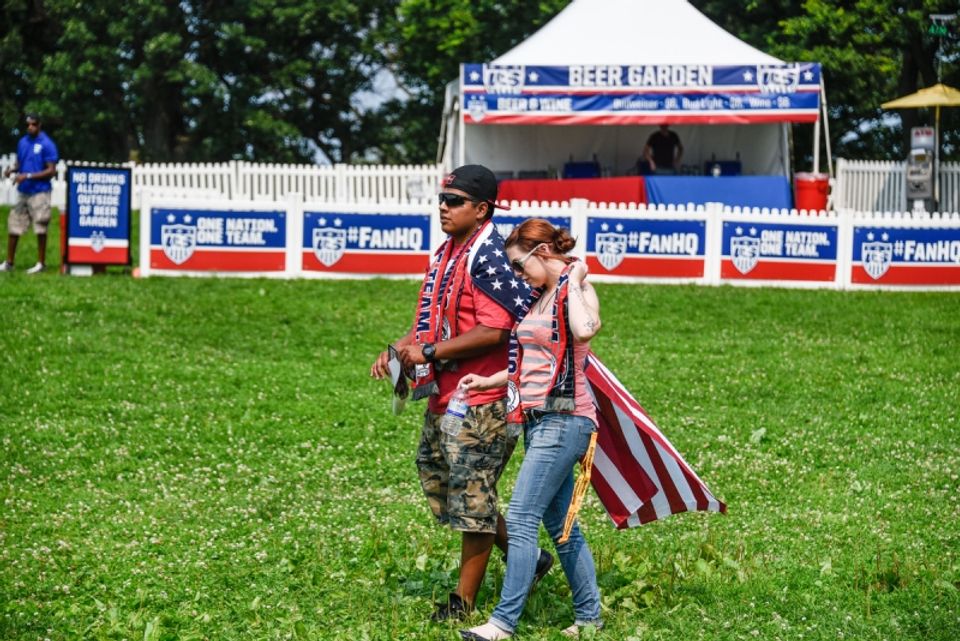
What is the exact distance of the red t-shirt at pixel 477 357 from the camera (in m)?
6.09

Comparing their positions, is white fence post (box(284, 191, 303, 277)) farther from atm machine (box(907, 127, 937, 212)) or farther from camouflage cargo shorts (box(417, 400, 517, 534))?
atm machine (box(907, 127, 937, 212))

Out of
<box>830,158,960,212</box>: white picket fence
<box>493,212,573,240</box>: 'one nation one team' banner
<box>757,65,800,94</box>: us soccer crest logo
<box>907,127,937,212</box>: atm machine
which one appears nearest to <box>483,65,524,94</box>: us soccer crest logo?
<box>757,65,800,94</box>: us soccer crest logo

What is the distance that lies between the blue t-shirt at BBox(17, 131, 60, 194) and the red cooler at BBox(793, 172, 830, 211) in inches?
482

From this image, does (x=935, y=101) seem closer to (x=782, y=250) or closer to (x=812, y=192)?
(x=812, y=192)

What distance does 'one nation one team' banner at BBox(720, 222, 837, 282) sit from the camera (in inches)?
715

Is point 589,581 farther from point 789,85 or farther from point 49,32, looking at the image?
point 49,32

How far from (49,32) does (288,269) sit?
70.3 feet

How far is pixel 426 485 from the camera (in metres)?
6.43

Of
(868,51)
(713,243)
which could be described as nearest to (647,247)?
(713,243)

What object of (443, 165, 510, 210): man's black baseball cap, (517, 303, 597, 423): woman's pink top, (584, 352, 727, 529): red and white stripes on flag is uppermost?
(443, 165, 510, 210): man's black baseball cap

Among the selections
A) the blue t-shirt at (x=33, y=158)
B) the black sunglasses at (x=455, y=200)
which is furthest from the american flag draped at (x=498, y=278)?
the blue t-shirt at (x=33, y=158)

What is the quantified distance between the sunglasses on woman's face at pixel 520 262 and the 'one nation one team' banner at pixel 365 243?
1211 centimetres

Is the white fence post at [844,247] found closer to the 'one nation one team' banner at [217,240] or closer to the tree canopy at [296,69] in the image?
the 'one nation one team' banner at [217,240]

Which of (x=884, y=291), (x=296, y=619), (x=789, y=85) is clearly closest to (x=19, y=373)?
(x=296, y=619)
